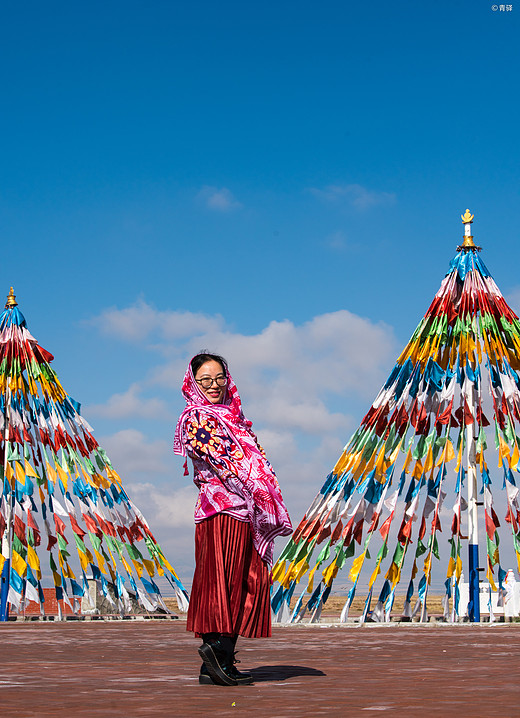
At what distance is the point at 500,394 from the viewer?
1119 cm

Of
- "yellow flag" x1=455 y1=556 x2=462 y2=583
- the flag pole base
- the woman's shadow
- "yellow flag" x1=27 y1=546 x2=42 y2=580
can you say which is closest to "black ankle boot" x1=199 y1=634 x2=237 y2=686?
the woman's shadow

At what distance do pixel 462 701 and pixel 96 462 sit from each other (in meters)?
9.94

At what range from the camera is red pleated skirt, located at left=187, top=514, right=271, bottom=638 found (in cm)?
466

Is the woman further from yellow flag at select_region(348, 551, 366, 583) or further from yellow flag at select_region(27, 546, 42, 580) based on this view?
yellow flag at select_region(27, 546, 42, 580)

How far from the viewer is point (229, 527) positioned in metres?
4.80

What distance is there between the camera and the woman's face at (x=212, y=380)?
5047 mm

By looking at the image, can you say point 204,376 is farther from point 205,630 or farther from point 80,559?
point 80,559

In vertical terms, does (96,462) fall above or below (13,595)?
above

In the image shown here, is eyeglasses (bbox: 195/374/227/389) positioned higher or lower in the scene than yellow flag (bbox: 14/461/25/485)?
lower

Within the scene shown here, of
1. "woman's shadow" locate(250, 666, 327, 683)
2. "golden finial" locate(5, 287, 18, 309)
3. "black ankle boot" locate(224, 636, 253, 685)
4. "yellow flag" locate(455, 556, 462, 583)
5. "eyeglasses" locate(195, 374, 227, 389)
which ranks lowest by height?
"woman's shadow" locate(250, 666, 327, 683)

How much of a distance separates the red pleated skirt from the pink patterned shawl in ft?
0.22

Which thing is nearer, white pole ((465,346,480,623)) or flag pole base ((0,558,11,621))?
white pole ((465,346,480,623))

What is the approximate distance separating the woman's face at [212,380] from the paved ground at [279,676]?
1.39 m

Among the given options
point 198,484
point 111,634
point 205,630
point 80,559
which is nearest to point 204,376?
point 198,484
